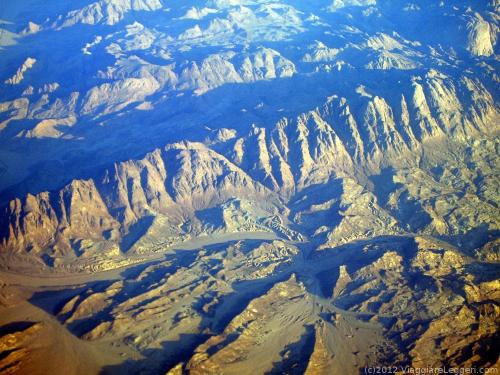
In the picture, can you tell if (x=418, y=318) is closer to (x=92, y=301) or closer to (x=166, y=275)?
(x=166, y=275)

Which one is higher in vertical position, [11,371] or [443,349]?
[11,371]

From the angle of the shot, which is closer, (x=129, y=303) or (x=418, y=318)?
(x=418, y=318)

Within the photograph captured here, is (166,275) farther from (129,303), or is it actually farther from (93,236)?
(93,236)

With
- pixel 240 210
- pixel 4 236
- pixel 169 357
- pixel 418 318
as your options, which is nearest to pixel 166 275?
pixel 169 357

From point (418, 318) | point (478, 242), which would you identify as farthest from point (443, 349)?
point (478, 242)

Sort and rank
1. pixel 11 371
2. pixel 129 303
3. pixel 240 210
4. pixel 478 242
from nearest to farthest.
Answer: pixel 11 371, pixel 129 303, pixel 478 242, pixel 240 210

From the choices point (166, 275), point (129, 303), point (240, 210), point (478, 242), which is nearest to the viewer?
point (129, 303)

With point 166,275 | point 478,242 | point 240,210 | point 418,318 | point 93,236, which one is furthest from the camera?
point 240,210

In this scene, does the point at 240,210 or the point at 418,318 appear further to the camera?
the point at 240,210

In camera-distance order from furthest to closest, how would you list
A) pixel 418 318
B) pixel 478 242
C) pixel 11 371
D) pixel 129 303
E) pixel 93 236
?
pixel 93 236 → pixel 478 242 → pixel 129 303 → pixel 418 318 → pixel 11 371

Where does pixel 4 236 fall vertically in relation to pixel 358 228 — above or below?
above
